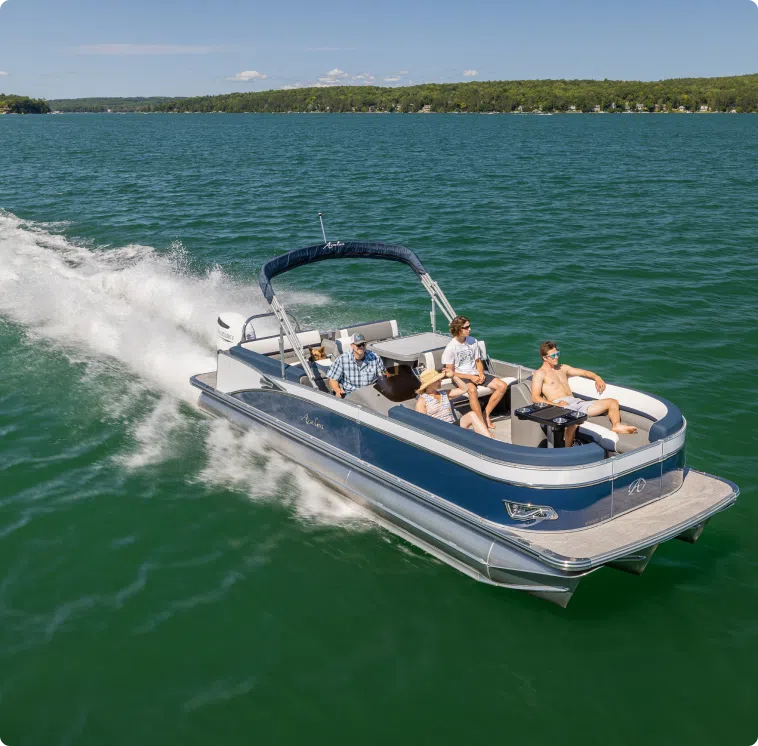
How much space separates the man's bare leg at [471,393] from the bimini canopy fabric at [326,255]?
2.17m

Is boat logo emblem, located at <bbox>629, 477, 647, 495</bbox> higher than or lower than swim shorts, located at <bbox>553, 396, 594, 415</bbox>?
lower

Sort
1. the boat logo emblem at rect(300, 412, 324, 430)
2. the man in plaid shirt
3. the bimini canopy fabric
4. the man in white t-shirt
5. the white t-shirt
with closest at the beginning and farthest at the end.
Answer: the man in white t-shirt
the white t-shirt
the man in plaid shirt
the boat logo emblem at rect(300, 412, 324, 430)
the bimini canopy fabric

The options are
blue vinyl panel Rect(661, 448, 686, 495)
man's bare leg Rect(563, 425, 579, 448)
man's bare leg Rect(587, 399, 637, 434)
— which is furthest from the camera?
man's bare leg Rect(587, 399, 637, 434)

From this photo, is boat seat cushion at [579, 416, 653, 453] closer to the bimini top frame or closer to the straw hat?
the straw hat

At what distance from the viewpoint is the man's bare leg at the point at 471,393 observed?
838cm

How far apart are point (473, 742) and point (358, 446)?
370 centimetres

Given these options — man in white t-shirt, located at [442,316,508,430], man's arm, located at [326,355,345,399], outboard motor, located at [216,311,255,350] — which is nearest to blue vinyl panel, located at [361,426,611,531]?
man's arm, located at [326,355,345,399]

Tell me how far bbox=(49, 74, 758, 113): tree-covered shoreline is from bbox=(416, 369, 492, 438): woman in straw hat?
144724 mm

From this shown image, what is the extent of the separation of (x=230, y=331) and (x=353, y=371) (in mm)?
3514

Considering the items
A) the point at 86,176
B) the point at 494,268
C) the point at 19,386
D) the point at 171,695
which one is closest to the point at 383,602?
the point at 171,695

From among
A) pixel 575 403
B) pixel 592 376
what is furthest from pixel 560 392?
pixel 592 376

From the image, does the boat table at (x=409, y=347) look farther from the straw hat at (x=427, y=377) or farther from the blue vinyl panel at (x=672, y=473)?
the blue vinyl panel at (x=672, y=473)

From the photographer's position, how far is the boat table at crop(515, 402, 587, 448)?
7.34 metres

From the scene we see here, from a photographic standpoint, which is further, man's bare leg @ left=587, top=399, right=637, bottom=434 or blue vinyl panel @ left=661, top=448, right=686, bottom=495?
man's bare leg @ left=587, top=399, right=637, bottom=434
